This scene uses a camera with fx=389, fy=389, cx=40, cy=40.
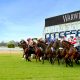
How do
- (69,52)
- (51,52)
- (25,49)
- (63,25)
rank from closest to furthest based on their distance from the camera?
(69,52) < (51,52) < (25,49) < (63,25)

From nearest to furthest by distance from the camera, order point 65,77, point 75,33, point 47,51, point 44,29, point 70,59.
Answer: point 65,77 < point 70,59 < point 47,51 < point 75,33 < point 44,29

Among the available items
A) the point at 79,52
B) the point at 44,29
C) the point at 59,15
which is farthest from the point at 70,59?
the point at 44,29

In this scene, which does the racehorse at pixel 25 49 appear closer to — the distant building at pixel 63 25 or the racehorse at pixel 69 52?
the distant building at pixel 63 25

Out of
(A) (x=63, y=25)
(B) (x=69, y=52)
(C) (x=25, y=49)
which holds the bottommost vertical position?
(B) (x=69, y=52)

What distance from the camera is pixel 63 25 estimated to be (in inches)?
1242

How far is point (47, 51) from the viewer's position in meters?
25.8

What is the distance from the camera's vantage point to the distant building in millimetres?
28625

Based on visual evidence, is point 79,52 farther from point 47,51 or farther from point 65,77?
point 65,77

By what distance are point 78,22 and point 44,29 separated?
765 centimetres

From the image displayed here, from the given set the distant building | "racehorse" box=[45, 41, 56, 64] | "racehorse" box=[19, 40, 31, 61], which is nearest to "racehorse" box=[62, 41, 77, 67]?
"racehorse" box=[45, 41, 56, 64]

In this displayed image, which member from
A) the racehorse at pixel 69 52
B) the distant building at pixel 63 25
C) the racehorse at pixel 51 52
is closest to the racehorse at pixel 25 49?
the distant building at pixel 63 25

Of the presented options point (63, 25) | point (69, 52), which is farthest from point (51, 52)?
point (63, 25)

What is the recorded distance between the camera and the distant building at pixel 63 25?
28.6 metres

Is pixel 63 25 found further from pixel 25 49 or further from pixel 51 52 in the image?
pixel 51 52
